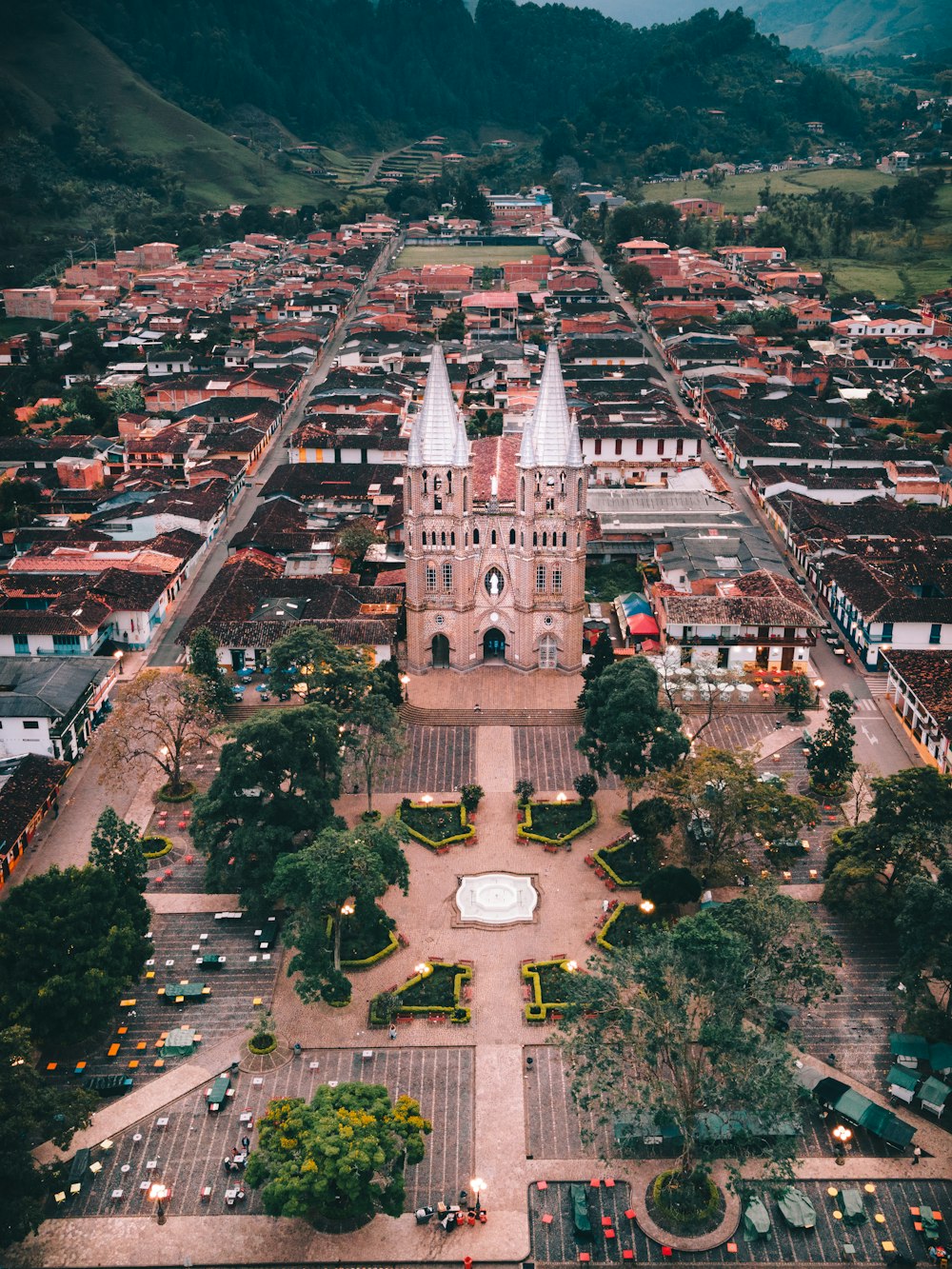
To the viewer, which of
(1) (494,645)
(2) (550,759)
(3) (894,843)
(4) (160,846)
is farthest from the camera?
(1) (494,645)

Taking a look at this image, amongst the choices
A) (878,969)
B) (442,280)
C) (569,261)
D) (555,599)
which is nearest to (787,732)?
(555,599)

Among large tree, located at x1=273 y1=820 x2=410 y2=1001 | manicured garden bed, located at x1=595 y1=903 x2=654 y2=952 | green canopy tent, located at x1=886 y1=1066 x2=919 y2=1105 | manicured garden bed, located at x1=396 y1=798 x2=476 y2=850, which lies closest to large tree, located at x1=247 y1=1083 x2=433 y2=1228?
large tree, located at x1=273 y1=820 x2=410 y2=1001

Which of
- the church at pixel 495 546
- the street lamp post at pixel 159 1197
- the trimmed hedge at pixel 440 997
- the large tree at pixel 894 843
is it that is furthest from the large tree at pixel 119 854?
the large tree at pixel 894 843

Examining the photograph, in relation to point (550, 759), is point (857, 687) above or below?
above

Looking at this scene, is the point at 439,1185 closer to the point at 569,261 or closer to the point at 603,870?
the point at 603,870

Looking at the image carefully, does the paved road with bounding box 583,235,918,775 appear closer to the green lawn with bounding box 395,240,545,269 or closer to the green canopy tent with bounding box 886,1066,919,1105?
the green canopy tent with bounding box 886,1066,919,1105

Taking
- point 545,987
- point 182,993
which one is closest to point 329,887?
point 182,993

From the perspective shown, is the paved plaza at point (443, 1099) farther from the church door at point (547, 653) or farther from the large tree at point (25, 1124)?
the church door at point (547, 653)

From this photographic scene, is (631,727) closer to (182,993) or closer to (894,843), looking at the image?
(894,843)
